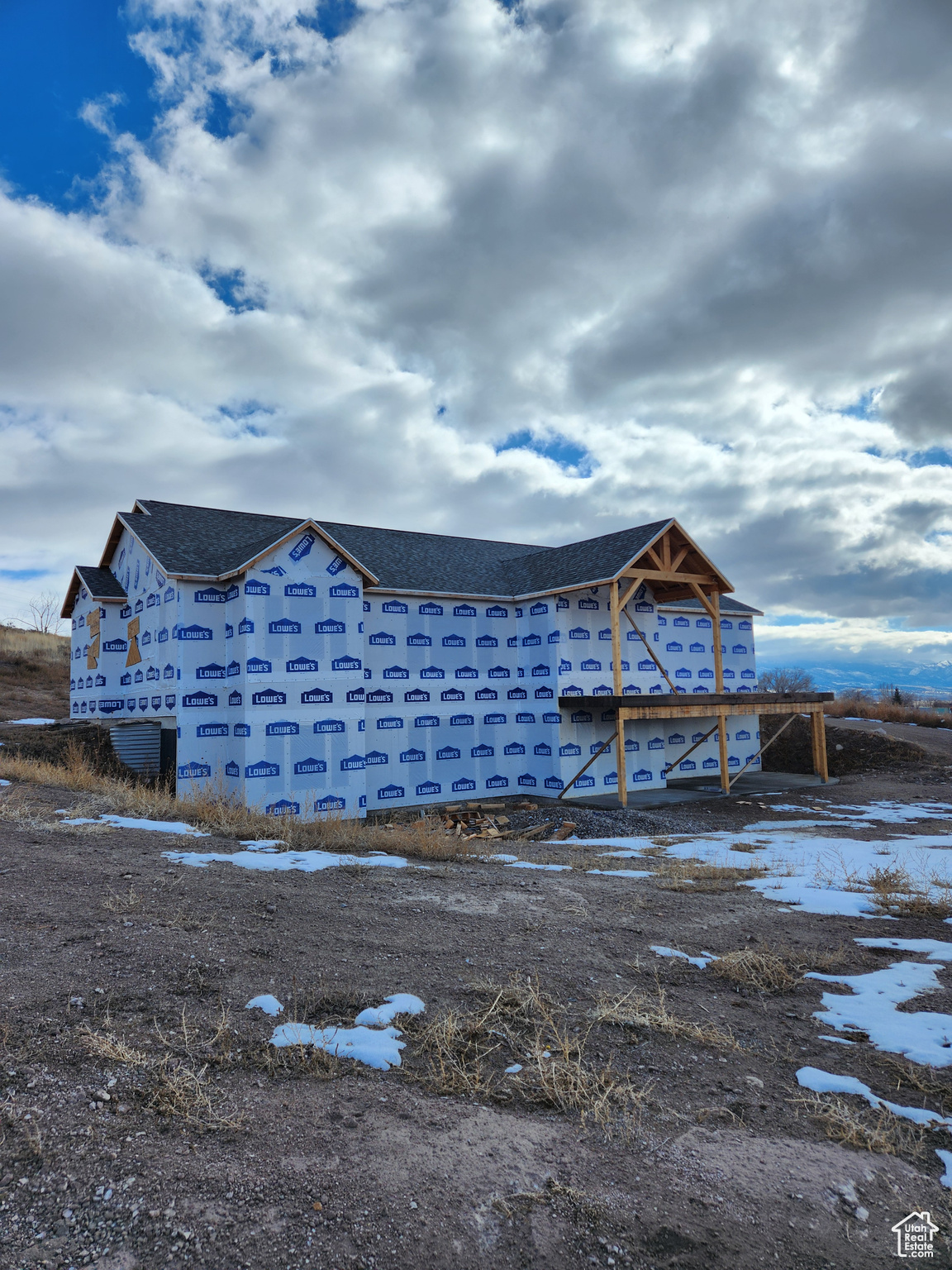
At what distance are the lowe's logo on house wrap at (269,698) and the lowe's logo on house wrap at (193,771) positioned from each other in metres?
1.77

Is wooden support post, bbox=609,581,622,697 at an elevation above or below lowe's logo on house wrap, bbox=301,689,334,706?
above

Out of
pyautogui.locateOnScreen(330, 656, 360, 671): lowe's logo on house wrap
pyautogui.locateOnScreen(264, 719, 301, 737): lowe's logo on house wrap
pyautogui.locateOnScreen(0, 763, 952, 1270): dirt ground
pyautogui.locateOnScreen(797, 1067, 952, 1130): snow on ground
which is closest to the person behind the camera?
pyautogui.locateOnScreen(0, 763, 952, 1270): dirt ground

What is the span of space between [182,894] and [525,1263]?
5058 millimetres

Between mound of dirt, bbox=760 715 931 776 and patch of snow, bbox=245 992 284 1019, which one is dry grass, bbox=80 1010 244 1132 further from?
mound of dirt, bbox=760 715 931 776

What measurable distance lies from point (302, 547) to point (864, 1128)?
1504 centimetres

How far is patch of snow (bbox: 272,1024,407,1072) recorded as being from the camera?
400 centimetres

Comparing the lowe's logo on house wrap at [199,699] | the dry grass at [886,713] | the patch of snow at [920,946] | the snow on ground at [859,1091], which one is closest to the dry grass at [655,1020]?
the snow on ground at [859,1091]

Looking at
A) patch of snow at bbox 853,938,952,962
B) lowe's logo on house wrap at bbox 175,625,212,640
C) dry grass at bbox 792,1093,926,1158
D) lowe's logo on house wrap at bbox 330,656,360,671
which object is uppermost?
lowe's logo on house wrap at bbox 175,625,212,640

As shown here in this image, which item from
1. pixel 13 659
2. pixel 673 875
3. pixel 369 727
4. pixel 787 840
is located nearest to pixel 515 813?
pixel 369 727

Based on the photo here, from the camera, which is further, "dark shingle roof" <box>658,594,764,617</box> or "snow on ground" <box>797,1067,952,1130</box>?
"dark shingle roof" <box>658,594,764,617</box>

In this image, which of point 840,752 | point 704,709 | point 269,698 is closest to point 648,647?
point 704,709

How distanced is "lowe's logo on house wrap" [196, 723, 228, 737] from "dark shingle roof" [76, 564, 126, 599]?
5779mm

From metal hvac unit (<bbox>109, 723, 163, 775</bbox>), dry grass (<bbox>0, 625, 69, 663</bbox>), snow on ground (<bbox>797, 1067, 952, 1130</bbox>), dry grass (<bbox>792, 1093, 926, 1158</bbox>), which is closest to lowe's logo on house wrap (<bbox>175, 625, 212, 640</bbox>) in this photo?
metal hvac unit (<bbox>109, 723, 163, 775</bbox>)

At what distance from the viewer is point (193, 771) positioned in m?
15.9
